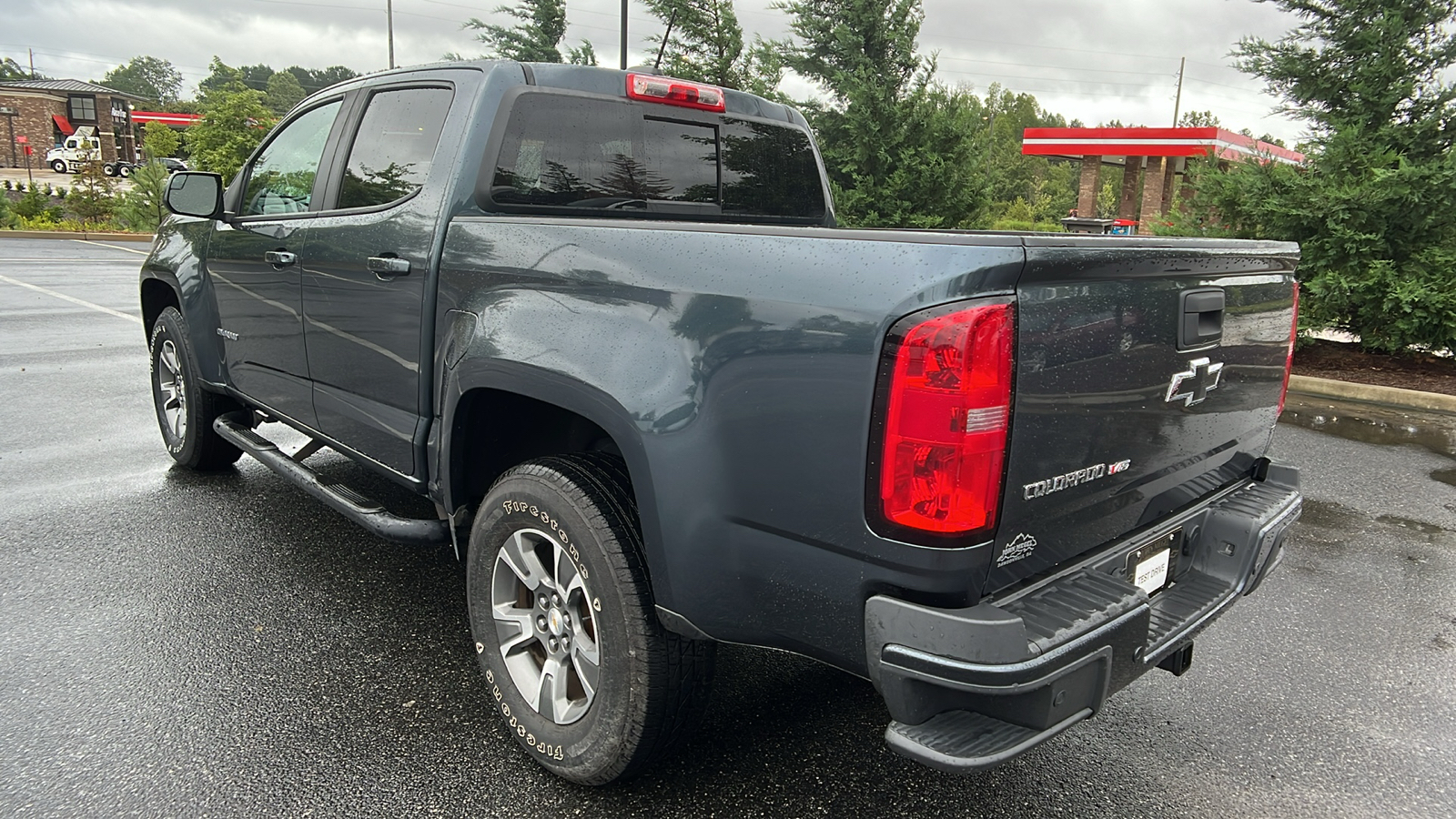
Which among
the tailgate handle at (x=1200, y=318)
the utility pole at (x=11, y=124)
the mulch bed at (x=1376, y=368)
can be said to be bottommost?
the mulch bed at (x=1376, y=368)

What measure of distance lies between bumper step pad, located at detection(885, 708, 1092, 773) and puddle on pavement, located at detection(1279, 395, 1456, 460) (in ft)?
21.3

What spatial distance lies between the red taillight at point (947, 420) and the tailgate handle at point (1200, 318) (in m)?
0.69

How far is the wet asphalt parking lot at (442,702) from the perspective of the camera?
2508 millimetres

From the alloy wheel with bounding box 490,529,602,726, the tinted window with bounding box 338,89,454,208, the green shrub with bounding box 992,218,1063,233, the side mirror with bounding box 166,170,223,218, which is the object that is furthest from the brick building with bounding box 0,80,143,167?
the alloy wheel with bounding box 490,529,602,726

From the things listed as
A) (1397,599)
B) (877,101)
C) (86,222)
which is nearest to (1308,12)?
(877,101)

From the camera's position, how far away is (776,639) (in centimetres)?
208

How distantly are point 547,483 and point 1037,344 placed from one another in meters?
1.27

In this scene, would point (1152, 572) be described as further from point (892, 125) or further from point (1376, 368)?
point (892, 125)

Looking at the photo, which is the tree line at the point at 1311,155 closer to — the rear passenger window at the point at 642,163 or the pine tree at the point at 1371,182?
the pine tree at the point at 1371,182

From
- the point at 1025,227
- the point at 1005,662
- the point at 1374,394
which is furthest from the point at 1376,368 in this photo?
the point at 1025,227

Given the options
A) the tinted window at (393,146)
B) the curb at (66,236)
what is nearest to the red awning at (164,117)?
the curb at (66,236)

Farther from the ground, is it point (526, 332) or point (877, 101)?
point (877, 101)

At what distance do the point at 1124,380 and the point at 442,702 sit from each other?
2.21 m

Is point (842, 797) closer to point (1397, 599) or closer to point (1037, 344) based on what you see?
point (1037, 344)
